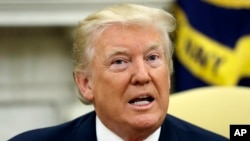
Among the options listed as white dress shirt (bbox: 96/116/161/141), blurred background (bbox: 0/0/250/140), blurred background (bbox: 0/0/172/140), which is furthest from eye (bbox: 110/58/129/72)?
blurred background (bbox: 0/0/172/140)

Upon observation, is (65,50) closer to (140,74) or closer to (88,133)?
(88,133)

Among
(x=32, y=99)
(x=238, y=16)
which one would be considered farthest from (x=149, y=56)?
(x=32, y=99)

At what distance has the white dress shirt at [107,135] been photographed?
1.52 meters

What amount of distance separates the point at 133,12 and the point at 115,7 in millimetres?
40

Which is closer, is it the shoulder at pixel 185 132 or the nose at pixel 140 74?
the nose at pixel 140 74

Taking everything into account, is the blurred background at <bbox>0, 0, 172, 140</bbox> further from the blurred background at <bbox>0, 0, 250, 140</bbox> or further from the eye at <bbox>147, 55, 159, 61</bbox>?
the eye at <bbox>147, 55, 159, 61</bbox>

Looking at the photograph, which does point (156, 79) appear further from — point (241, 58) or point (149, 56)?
point (241, 58)

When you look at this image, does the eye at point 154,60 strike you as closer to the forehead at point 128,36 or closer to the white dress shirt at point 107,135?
the forehead at point 128,36

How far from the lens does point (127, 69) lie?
1.46 metres

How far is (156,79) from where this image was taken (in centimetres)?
147

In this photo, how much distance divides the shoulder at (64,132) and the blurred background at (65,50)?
110 cm

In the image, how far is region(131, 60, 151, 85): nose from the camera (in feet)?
4.72

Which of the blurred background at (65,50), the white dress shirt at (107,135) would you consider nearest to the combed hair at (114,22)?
the white dress shirt at (107,135)

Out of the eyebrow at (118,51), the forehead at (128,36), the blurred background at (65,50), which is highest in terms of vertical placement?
the forehead at (128,36)
